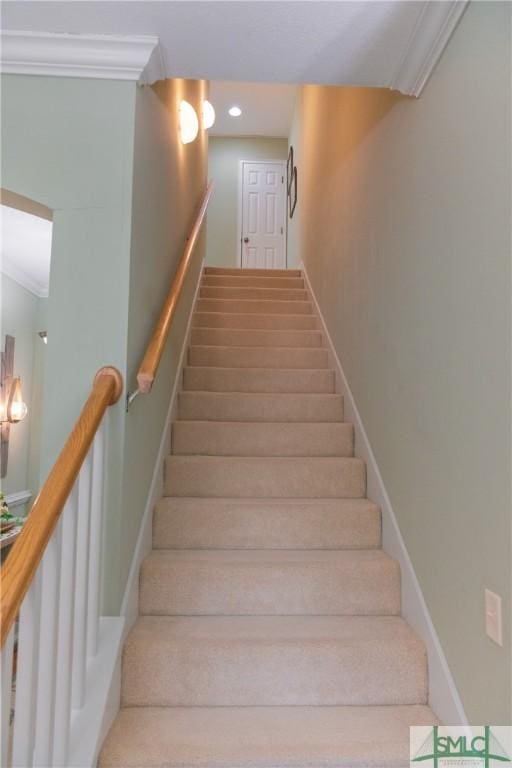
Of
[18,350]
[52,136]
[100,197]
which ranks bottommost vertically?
[18,350]

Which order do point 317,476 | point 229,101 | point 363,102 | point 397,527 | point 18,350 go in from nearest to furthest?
point 397,527, point 317,476, point 363,102, point 18,350, point 229,101

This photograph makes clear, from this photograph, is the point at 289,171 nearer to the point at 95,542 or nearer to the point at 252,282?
the point at 252,282

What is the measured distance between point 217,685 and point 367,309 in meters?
1.80

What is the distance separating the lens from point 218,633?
5.60 feet

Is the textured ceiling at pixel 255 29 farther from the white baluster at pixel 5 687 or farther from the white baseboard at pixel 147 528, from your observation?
the white baluster at pixel 5 687

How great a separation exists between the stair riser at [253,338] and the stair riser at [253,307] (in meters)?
0.53

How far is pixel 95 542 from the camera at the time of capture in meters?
1.44

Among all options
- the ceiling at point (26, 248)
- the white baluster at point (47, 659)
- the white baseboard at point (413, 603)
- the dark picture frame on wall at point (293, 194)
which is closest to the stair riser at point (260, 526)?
the white baseboard at point (413, 603)

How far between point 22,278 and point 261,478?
2888 mm

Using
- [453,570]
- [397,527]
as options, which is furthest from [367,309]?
[453,570]

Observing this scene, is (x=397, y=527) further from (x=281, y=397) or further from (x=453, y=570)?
(x=281, y=397)

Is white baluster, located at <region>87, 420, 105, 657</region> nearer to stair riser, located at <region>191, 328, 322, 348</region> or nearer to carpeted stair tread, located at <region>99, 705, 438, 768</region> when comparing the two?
carpeted stair tread, located at <region>99, 705, 438, 768</region>

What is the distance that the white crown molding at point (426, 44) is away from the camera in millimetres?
1457

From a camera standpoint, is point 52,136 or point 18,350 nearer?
point 52,136
